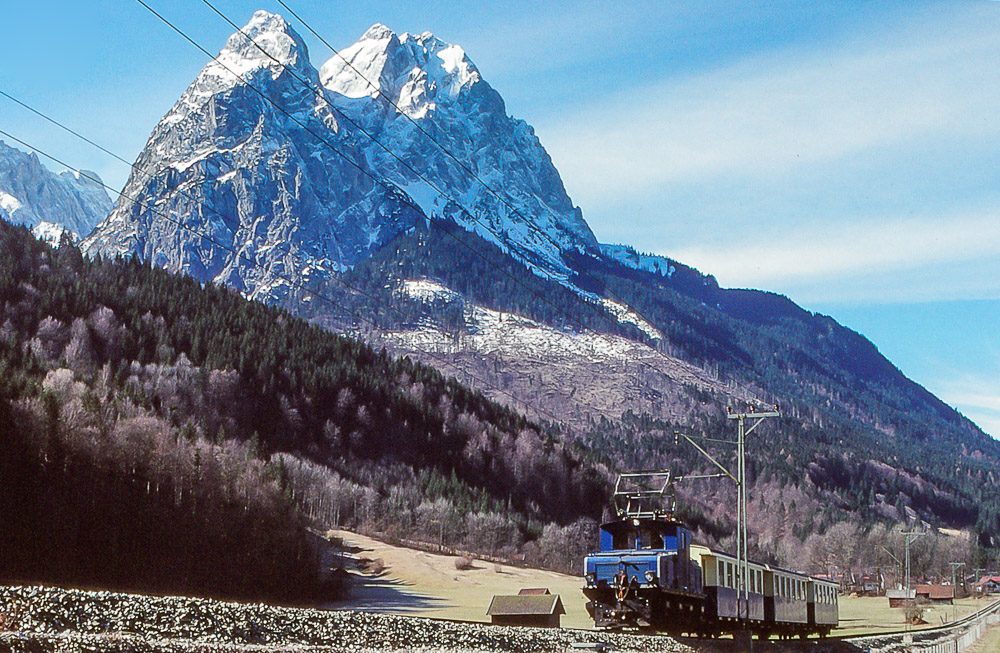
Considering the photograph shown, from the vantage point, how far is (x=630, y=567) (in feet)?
160

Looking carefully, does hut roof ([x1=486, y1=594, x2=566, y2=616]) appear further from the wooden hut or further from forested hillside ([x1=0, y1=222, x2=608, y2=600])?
forested hillside ([x1=0, y1=222, x2=608, y2=600])

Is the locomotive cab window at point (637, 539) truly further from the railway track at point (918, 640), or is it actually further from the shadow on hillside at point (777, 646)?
the railway track at point (918, 640)

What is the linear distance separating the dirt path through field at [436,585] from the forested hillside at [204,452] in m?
7.96

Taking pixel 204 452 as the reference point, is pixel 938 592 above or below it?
below

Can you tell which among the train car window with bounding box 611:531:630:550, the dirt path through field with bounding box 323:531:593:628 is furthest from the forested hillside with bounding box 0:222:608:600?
the train car window with bounding box 611:531:630:550

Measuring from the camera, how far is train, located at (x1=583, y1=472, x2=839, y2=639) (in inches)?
1886

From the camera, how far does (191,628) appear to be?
29.4 m

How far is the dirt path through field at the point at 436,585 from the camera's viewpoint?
87.0m

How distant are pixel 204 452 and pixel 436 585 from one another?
31.3 m

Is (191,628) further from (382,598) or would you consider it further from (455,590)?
(455,590)

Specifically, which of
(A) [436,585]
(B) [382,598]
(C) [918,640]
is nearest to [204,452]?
(B) [382,598]

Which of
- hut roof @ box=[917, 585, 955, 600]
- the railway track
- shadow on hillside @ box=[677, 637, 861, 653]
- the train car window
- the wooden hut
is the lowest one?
the railway track

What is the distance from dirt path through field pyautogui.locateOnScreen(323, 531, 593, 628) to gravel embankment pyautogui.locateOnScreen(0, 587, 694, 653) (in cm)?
3428

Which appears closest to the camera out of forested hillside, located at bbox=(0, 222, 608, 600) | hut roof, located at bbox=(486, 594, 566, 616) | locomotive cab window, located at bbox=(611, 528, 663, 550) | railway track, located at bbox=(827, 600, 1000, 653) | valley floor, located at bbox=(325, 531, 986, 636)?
locomotive cab window, located at bbox=(611, 528, 663, 550)
